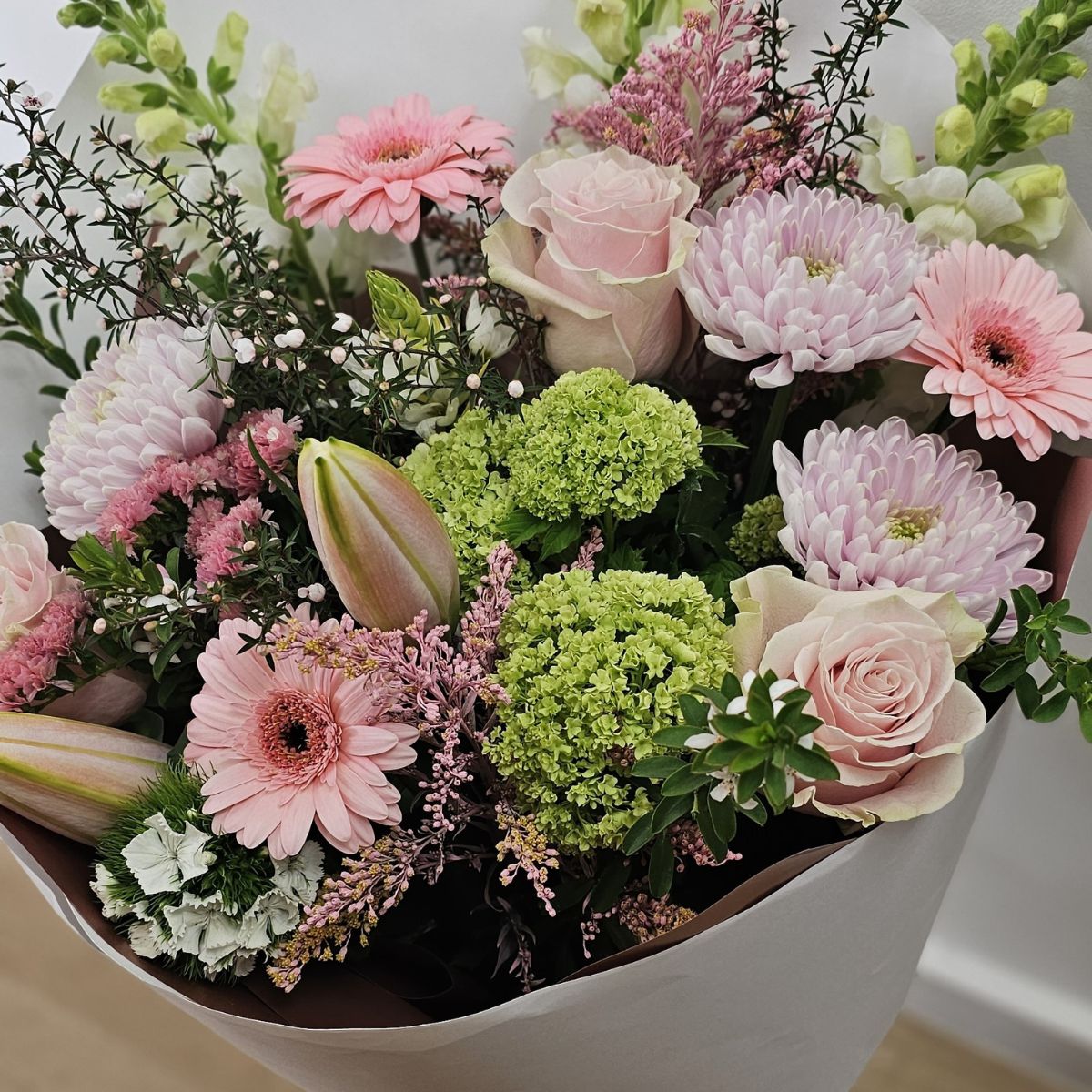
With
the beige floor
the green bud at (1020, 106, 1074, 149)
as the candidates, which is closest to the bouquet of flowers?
the green bud at (1020, 106, 1074, 149)

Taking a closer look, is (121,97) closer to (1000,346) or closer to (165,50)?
(165,50)

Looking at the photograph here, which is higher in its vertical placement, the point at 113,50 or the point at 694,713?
the point at 113,50

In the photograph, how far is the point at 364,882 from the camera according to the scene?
0.46 meters

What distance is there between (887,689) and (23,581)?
44cm

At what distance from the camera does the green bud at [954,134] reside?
0.59 metres

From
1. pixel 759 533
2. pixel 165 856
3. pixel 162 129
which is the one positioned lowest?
pixel 165 856

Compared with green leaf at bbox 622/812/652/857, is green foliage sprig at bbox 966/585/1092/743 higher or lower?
higher

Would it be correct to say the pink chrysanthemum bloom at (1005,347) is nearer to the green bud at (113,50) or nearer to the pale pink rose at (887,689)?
the pale pink rose at (887,689)

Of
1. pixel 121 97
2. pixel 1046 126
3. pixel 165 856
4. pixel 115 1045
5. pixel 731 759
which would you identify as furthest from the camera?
pixel 115 1045

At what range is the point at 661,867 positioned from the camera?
1.53 feet

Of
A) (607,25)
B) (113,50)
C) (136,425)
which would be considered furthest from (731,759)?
(113,50)

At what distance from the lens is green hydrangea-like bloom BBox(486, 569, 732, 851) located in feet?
1.46

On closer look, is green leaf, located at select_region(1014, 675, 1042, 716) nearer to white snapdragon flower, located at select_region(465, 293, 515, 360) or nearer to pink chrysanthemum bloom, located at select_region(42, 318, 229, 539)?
white snapdragon flower, located at select_region(465, 293, 515, 360)

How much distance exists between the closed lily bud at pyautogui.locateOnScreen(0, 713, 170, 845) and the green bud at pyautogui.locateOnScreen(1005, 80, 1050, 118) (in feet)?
1.88
